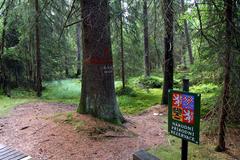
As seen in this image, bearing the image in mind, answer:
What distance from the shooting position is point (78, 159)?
4.28 m

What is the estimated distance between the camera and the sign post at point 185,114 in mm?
3209

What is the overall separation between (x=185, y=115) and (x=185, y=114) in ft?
0.04

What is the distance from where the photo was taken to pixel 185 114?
331 cm

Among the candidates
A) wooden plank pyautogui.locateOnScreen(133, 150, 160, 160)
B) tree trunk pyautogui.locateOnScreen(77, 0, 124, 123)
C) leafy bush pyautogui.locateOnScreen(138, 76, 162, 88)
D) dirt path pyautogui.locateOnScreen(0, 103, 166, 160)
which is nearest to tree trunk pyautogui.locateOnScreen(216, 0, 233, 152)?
dirt path pyautogui.locateOnScreen(0, 103, 166, 160)

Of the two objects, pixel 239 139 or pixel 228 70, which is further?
pixel 239 139

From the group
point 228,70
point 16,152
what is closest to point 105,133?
point 16,152

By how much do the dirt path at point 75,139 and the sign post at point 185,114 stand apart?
1455 mm

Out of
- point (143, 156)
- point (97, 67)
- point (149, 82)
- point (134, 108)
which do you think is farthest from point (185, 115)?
point (149, 82)

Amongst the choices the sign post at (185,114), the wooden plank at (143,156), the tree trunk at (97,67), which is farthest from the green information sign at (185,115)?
the tree trunk at (97,67)

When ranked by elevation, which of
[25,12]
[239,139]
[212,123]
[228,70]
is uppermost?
[25,12]

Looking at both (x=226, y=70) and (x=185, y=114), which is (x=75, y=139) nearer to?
(x=185, y=114)

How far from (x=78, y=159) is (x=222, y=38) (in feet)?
10.8

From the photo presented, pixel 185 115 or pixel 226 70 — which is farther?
pixel 226 70

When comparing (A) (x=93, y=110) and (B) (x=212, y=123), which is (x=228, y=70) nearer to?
(B) (x=212, y=123)
